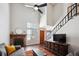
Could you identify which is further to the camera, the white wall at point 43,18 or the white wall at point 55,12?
the white wall at point 43,18

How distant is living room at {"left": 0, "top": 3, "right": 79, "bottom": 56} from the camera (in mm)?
2268

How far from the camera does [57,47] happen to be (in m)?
2.39

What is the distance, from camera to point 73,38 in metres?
2.26

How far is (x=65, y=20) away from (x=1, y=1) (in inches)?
51.6

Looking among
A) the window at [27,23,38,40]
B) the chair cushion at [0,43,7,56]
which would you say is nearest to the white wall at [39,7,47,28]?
the window at [27,23,38,40]

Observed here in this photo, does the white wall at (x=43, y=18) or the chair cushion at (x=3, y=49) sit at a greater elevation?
the white wall at (x=43, y=18)

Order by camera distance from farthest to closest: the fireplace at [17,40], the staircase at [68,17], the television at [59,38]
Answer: the fireplace at [17,40] < the television at [59,38] < the staircase at [68,17]

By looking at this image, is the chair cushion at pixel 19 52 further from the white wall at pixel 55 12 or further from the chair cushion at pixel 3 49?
the white wall at pixel 55 12

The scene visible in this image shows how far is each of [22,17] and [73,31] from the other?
42.4 inches

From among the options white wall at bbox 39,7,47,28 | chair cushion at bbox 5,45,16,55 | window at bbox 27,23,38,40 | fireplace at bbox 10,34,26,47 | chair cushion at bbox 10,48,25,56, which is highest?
white wall at bbox 39,7,47,28

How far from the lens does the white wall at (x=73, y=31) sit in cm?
223

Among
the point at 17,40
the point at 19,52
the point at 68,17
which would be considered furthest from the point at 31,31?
the point at 68,17

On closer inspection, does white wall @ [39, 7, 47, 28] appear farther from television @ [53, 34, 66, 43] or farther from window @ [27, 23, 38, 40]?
television @ [53, 34, 66, 43]

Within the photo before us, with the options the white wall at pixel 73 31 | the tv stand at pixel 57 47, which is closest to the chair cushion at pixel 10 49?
the tv stand at pixel 57 47
